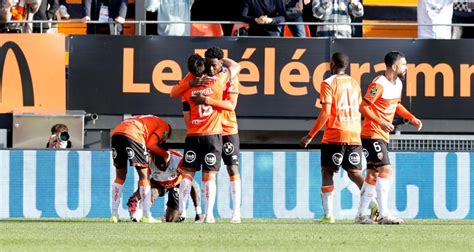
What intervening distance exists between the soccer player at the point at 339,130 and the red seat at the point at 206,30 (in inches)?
256

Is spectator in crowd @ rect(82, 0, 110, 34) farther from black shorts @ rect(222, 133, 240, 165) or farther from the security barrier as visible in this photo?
black shorts @ rect(222, 133, 240, 165)

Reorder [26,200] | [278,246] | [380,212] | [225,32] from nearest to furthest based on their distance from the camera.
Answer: [278,246] < [380,212] < [26,200] < [225,32]

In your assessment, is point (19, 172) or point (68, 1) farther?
point (68, 1)

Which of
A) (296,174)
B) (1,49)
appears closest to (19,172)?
(1,49)

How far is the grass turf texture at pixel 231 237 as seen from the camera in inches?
443

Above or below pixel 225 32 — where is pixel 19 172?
below

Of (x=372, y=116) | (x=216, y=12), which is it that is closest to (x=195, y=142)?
(x=372, y=116)

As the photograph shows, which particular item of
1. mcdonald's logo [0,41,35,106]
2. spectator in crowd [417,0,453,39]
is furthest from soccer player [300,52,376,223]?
mcdonald's logo [0,41,35,106]

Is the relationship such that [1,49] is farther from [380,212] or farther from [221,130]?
[380,212]

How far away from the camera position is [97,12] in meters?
22.1

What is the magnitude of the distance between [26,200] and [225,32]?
482 centimetres

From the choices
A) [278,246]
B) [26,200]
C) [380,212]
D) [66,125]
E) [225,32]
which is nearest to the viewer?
[278,246]

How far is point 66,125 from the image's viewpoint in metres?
21.4

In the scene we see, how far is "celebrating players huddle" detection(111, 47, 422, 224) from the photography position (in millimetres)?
15766
